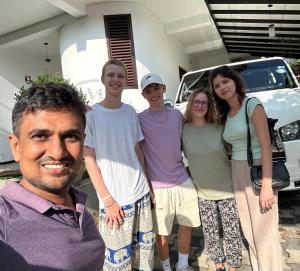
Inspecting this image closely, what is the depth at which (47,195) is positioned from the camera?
3.91 feet

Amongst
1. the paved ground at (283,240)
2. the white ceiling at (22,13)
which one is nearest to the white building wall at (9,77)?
the white ceiling at (22,13)

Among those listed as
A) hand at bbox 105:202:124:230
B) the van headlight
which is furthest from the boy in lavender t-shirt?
the van headlight

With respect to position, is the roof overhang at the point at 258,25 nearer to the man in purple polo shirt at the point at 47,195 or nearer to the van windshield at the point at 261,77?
the van windshield at the point at 261,77

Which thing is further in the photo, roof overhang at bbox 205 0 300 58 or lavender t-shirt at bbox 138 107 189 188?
roof overhang at bbox 205 0 300 58

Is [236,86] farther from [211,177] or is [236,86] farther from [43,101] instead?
[43,101]

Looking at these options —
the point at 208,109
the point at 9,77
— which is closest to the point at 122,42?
the point at 9,77

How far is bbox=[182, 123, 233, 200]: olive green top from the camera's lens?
2.81 m

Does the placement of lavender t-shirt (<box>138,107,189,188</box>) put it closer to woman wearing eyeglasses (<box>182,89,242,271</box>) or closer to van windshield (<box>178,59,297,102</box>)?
woman wearing eyeglasses (<box>182,89,242,271</box>)

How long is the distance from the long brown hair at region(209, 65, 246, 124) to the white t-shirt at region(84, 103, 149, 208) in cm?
81

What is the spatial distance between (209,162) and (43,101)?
188 centimetres

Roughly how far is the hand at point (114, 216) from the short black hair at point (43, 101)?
4.35 ft

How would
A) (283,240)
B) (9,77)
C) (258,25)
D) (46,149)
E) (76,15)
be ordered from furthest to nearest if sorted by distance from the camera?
(258,25) < (9,77) < (76,15) < (283,240) < (46,149)

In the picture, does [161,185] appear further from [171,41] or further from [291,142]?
[171,41]

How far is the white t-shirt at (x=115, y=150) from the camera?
2488 mm
